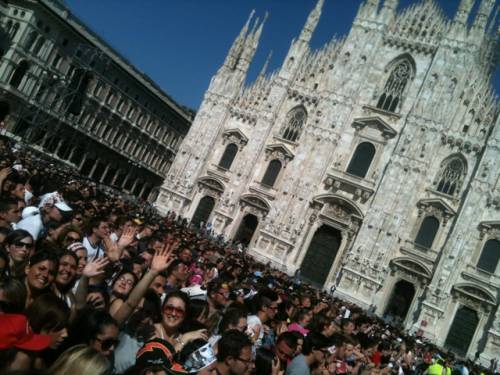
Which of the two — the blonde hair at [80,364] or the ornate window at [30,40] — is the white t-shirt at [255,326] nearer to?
the blonde hair at [80,364]

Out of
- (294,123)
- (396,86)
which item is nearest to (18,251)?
(294,123)

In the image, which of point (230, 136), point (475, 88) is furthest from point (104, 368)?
point (230, 136)

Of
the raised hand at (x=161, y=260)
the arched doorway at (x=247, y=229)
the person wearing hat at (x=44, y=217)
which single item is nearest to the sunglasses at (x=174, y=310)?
the raised hand at (x=161, y=260)

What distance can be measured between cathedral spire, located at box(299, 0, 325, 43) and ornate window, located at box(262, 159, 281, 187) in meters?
10.3

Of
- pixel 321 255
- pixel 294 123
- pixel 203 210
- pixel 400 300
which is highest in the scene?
pixel 294 123

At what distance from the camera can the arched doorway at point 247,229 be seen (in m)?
37.5

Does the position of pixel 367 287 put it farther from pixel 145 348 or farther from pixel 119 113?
pixel 119 113

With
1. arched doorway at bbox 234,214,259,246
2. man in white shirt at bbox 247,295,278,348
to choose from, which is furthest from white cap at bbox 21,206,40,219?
arched doorway at bbox 234,214,259,246

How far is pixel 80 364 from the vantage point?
3252 mm

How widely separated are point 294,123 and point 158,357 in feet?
115

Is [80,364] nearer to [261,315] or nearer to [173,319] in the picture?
[173,319]

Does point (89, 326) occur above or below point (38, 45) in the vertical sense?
below

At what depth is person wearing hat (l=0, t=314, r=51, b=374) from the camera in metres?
3.29

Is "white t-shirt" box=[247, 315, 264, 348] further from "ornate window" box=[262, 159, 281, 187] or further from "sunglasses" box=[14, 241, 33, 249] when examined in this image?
"ornate window" box=[262, 159, 281, 187]
